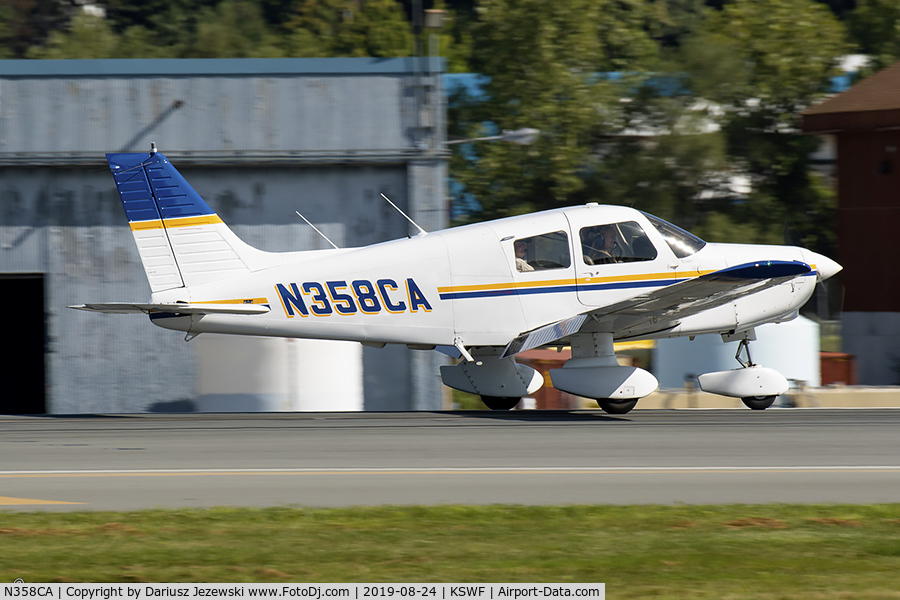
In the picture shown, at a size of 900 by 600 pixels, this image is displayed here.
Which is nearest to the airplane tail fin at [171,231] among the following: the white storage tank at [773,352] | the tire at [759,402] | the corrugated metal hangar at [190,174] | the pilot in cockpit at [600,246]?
the pilot in cockpit at [600,246]

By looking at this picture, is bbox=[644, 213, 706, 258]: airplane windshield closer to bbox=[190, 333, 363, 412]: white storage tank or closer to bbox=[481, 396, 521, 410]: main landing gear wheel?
bbox=[481, 396, 521, 410]: main landing gear wheel

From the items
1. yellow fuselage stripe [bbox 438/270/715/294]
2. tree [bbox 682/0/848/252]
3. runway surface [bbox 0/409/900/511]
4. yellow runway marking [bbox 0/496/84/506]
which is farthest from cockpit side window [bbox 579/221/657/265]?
tree [bbox 682/0/848/252]

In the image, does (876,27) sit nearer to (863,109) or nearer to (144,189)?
(863,109)

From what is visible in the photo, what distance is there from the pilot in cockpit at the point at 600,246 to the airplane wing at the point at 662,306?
2.58ft

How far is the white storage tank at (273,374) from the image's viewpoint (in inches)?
606

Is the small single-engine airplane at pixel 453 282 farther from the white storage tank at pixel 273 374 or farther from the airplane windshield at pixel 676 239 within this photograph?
the white storage tank at pixel 273 374

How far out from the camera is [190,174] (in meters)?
17.2

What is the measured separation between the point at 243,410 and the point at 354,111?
208 inches

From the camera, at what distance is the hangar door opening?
20594 millimetres

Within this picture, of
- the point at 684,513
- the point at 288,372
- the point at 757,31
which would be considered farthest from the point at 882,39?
the point at 684,513

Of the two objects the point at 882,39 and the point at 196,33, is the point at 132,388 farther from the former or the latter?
the point at 196,33

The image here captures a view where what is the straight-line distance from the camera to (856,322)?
22.9m

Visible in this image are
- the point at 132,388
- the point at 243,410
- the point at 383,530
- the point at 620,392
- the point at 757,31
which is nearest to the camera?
the point at 383,530

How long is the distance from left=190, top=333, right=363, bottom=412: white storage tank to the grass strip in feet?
26.0
